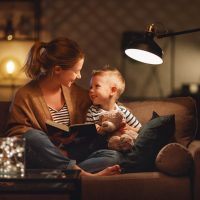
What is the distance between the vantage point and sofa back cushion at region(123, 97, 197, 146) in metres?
2.75

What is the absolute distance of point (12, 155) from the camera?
80.0 inches

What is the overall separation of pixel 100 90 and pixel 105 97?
46 mm

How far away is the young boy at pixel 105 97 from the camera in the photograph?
9.05 feet

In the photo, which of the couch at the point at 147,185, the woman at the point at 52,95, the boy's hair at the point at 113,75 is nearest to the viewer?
the couch at the point at 147,185

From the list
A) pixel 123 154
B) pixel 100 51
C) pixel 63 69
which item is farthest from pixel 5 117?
pixel 100 51

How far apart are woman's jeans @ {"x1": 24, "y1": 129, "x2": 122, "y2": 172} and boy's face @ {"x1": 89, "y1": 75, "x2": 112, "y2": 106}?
350 millimetres

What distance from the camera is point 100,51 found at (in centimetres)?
505

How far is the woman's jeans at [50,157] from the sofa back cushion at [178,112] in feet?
1.28

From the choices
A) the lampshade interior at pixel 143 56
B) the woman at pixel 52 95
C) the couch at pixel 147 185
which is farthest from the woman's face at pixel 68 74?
the couch at pixel 147 185

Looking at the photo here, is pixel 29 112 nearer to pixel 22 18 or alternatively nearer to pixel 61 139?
pixel 61 139

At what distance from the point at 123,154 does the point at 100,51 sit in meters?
2.61

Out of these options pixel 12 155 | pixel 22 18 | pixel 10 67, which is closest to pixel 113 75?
pixel 12 155

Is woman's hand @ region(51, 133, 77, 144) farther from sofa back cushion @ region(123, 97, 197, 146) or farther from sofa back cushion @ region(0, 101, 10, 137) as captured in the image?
sofa back cushion @ region(123, 97, 197, 146)

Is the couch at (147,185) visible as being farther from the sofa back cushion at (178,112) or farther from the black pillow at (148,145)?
the sofa back cushion at (178,112)
